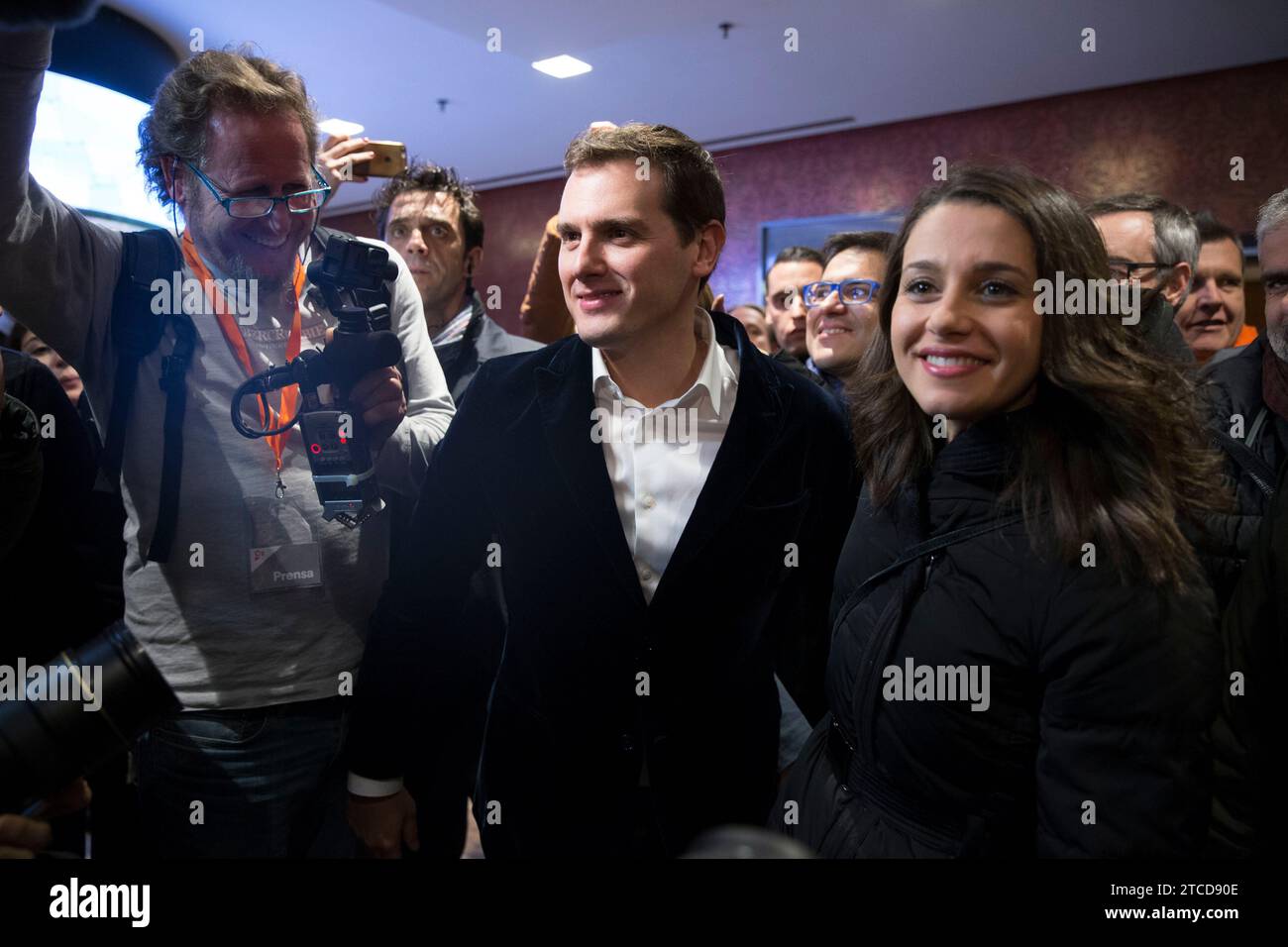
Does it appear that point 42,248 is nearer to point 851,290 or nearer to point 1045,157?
point 851,290

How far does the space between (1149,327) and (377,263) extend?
1.28 metres

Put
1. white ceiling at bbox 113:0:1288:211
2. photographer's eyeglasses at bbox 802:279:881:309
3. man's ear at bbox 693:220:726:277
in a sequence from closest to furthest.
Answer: man's ear at bbox 693:220:726:277, photographer's eyeglasses at bbox 802:279:881:309, white ceiling at bbox 113:0:1288:211

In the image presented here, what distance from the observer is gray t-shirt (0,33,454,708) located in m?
1.21

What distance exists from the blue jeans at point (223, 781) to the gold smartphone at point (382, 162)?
39.8 inches

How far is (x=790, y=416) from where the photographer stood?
1350 millimetres

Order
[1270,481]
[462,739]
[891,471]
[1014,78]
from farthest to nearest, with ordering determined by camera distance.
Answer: [1014,78], [462,739], [1270,481], [891,471]

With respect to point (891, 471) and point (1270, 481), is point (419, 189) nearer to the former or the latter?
point (891, 471)

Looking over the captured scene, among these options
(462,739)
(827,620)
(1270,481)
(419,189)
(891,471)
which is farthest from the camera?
(419,189)

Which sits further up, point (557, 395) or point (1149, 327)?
point (1149, 327)

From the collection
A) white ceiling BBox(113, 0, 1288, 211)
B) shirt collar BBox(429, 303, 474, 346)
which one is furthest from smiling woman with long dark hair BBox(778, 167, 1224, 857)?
white ceiling BBox(113, 0, 1288, 211)

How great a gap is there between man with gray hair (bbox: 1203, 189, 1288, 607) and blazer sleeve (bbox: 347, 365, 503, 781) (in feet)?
3.53

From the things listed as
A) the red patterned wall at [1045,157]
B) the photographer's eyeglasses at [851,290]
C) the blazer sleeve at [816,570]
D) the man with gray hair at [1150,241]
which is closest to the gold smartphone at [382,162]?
the blazer sleeve at [816,570]

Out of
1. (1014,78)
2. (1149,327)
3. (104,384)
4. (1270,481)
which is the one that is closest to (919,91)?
(1014,78)

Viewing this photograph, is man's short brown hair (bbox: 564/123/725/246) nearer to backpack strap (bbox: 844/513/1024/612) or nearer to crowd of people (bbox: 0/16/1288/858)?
crowd of people (bbox: 0/16/1288/858)
